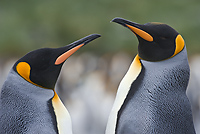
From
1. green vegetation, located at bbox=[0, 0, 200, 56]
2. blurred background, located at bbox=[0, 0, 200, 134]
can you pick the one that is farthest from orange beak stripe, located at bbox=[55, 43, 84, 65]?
green vegetation, located at bbox=[0, 0, 200, 56]

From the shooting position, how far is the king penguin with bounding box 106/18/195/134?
1529 millimetres

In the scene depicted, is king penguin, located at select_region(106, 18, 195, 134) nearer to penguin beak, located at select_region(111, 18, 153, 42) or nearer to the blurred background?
penguin beak, located at select_region(111, 18, 153, 42)

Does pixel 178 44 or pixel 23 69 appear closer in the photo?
pixel 23 69

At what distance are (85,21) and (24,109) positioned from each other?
339 centimetres

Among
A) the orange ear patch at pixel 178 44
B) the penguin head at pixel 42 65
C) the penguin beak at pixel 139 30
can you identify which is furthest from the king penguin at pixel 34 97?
the orange ear patch at pixel 178 44

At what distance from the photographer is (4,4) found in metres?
5.16

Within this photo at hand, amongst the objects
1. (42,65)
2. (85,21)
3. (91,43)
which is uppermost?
(42,65)

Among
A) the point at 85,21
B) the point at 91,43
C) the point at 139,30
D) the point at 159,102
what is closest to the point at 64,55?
the point at 139,30

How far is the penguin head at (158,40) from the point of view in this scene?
1598 millimetres

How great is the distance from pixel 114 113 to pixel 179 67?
13.4 inches

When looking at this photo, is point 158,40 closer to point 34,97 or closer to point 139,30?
point 139,30

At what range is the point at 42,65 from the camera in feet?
5.09

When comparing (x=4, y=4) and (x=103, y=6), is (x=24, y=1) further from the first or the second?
(x=103, y=6)

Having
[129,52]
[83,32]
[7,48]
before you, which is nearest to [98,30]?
[83,32]
